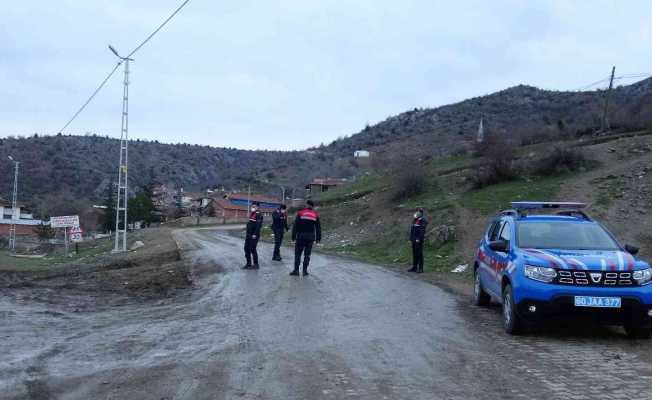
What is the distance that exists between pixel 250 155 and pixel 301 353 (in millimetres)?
138345

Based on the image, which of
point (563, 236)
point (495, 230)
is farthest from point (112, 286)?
point (563, 236)

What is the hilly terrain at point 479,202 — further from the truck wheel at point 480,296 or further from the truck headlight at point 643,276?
the truck headlight at point 643,276

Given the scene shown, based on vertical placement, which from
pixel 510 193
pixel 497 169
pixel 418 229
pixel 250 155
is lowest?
pixel 418 229

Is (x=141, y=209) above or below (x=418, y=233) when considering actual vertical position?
below

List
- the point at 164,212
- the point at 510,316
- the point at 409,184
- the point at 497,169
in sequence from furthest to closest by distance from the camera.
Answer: the point at 164,212 < the point at 409,184 < the point at 497,169 < the point at 510,316

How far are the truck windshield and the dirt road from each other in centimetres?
121

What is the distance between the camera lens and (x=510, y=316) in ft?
27.8

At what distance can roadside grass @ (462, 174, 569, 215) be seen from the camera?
26203 mm

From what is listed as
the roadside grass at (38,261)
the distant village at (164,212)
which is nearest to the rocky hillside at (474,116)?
the distant village at (164,212)

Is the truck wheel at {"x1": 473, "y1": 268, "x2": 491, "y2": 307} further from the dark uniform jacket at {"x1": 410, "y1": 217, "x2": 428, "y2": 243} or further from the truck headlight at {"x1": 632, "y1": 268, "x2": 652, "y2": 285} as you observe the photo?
the dark uniform jacket at {"x1": 410, "y1": 217, "x2": 428, "y2": 243}

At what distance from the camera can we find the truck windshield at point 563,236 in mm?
9070

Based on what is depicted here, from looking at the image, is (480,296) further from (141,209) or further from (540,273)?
(141,209)

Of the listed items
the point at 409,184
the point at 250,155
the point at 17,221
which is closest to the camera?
the point at 409,184

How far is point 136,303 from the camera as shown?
12.0 metres
